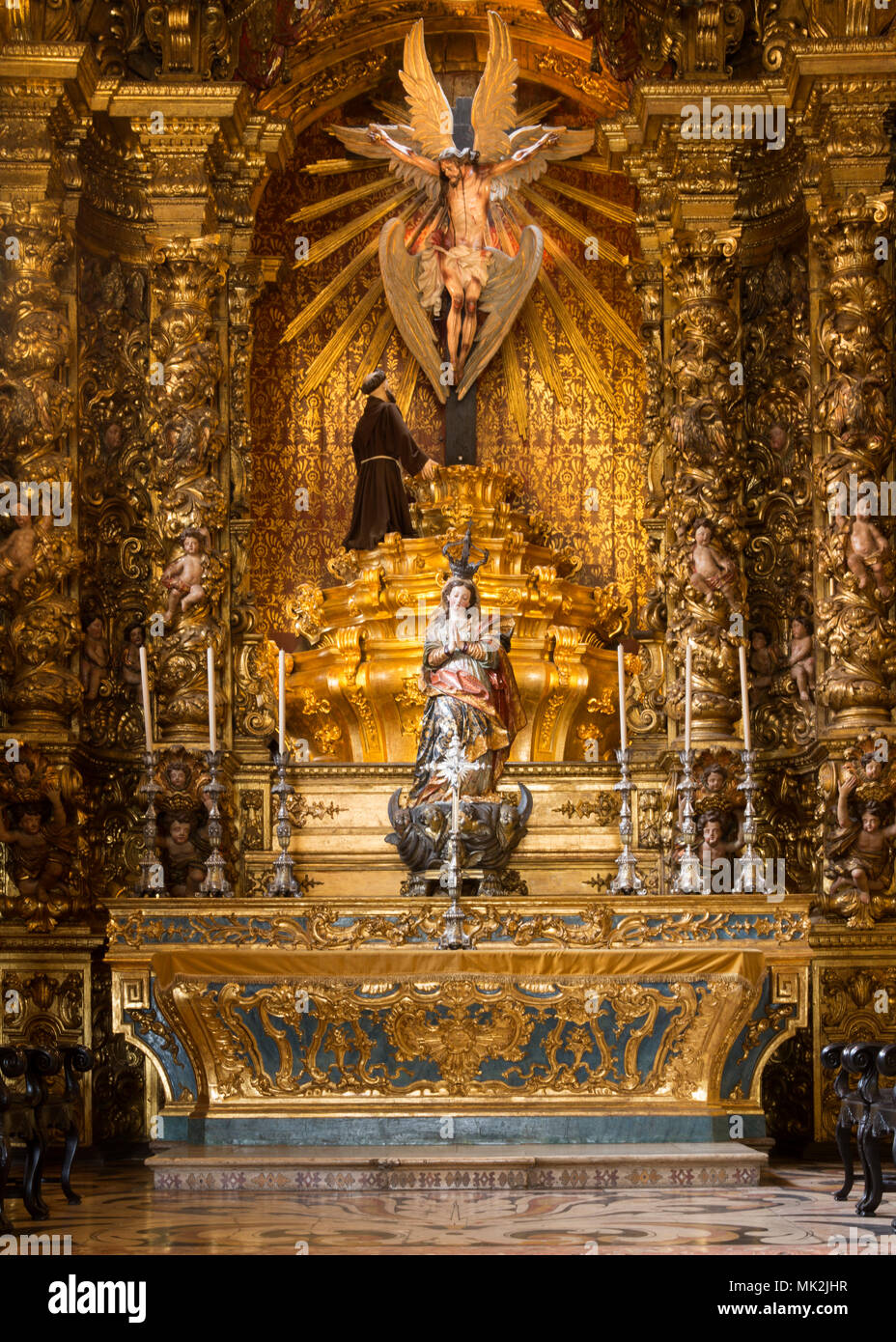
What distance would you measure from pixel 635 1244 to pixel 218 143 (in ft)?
31.0

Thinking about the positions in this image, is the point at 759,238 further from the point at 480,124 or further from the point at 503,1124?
the point at 503,1124

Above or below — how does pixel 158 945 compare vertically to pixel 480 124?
below

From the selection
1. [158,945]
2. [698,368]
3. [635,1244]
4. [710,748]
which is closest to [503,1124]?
[158,945]

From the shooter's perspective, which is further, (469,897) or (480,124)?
(480,124)

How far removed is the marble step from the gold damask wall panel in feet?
19.5

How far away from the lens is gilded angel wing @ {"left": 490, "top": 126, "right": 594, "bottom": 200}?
49.7 feet

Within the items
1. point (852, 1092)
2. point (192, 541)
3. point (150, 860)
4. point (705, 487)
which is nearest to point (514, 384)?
point (705, 487)

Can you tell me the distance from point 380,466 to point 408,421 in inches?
32.5

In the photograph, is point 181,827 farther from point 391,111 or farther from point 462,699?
point 391,111

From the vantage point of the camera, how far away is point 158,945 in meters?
10.4

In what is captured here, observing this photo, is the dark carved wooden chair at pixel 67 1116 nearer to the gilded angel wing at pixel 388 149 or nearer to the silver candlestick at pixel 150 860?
the silver candlestick at pixel 150 860

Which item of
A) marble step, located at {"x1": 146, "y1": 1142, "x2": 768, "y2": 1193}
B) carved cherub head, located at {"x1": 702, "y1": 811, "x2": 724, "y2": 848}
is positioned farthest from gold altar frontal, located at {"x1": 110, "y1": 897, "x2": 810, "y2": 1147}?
carved cherub head, located at {"x1": 702, "y1": 811, "x2": 724, "y2": 848}

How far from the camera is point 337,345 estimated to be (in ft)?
50.7

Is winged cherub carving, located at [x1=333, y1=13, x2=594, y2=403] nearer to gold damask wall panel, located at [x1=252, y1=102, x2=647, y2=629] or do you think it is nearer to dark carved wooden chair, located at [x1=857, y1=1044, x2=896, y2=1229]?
gold damask wall panel, located at [x1=252, y1=102, x2=647, y2=629]
